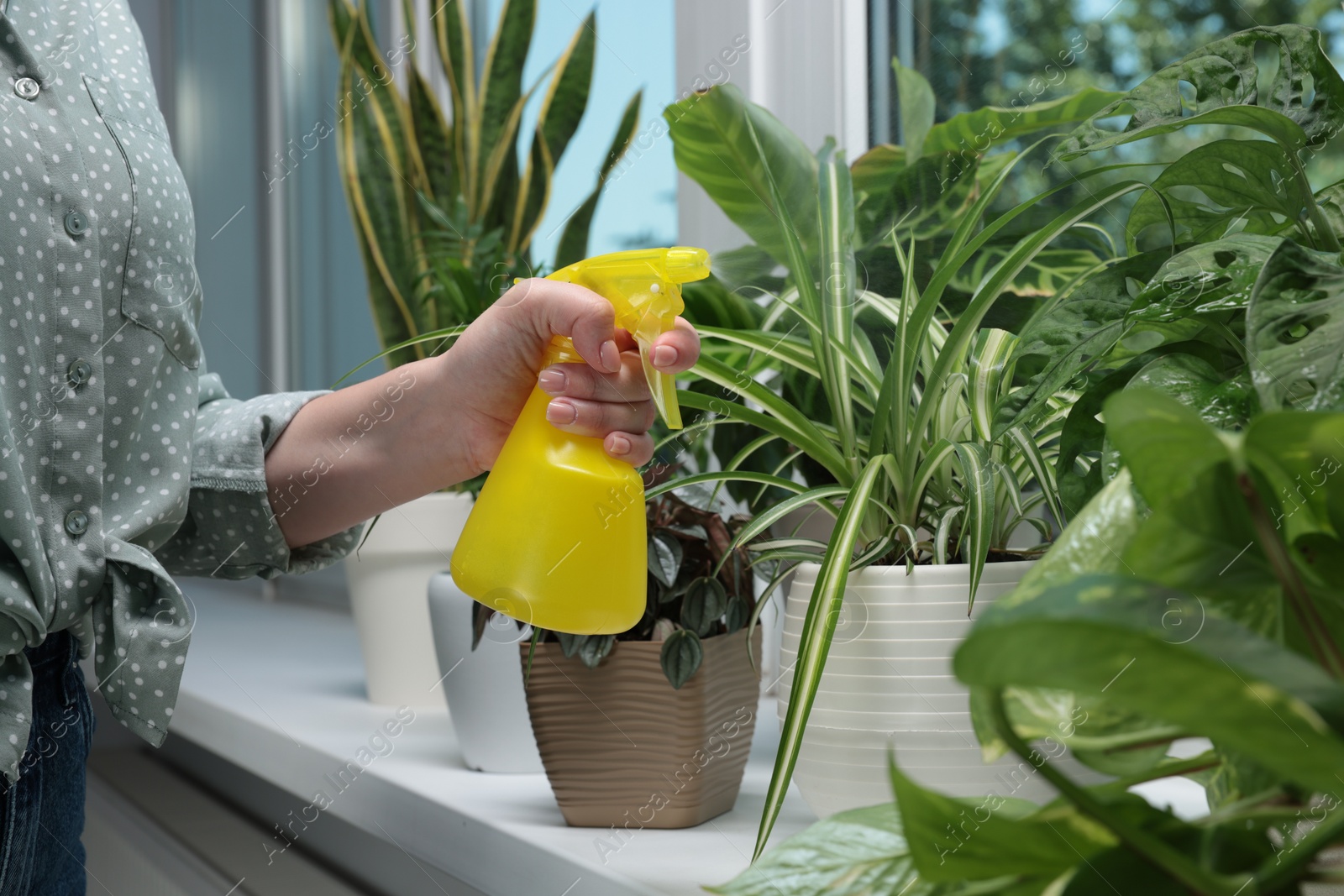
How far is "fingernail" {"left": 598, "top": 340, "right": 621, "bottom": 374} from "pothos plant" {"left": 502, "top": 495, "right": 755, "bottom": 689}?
0.49ft

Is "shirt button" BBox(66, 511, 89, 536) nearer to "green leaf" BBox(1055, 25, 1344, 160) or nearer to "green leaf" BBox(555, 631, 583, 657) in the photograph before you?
"green leaf" BBox(555, 631, 583, 657)

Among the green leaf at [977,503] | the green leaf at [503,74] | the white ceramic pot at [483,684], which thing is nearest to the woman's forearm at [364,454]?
the white ceramic pot at [483,684]

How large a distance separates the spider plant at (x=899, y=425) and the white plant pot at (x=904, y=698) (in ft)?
0.08

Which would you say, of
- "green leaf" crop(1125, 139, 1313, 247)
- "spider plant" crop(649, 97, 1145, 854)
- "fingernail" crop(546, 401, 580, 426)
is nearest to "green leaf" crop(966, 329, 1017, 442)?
"spider plant" crop(649, 97, 1145, 854)

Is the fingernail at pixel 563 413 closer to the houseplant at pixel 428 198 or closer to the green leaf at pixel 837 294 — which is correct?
the green leaf at pixel 837 294

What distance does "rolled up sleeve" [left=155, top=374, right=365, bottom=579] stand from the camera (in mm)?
699

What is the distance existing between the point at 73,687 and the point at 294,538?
0.17 m

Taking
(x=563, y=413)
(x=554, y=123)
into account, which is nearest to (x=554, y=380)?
(x=563, y=413)

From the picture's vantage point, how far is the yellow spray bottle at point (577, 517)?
1.53ft

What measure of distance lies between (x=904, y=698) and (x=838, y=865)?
24 centimetres

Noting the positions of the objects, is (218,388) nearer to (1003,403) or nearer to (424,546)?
(424,546)

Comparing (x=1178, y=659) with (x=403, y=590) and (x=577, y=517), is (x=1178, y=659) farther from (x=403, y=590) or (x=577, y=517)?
(x=403, y=590)

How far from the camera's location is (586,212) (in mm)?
1093

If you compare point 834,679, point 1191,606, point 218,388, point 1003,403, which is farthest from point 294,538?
point 1191,606
